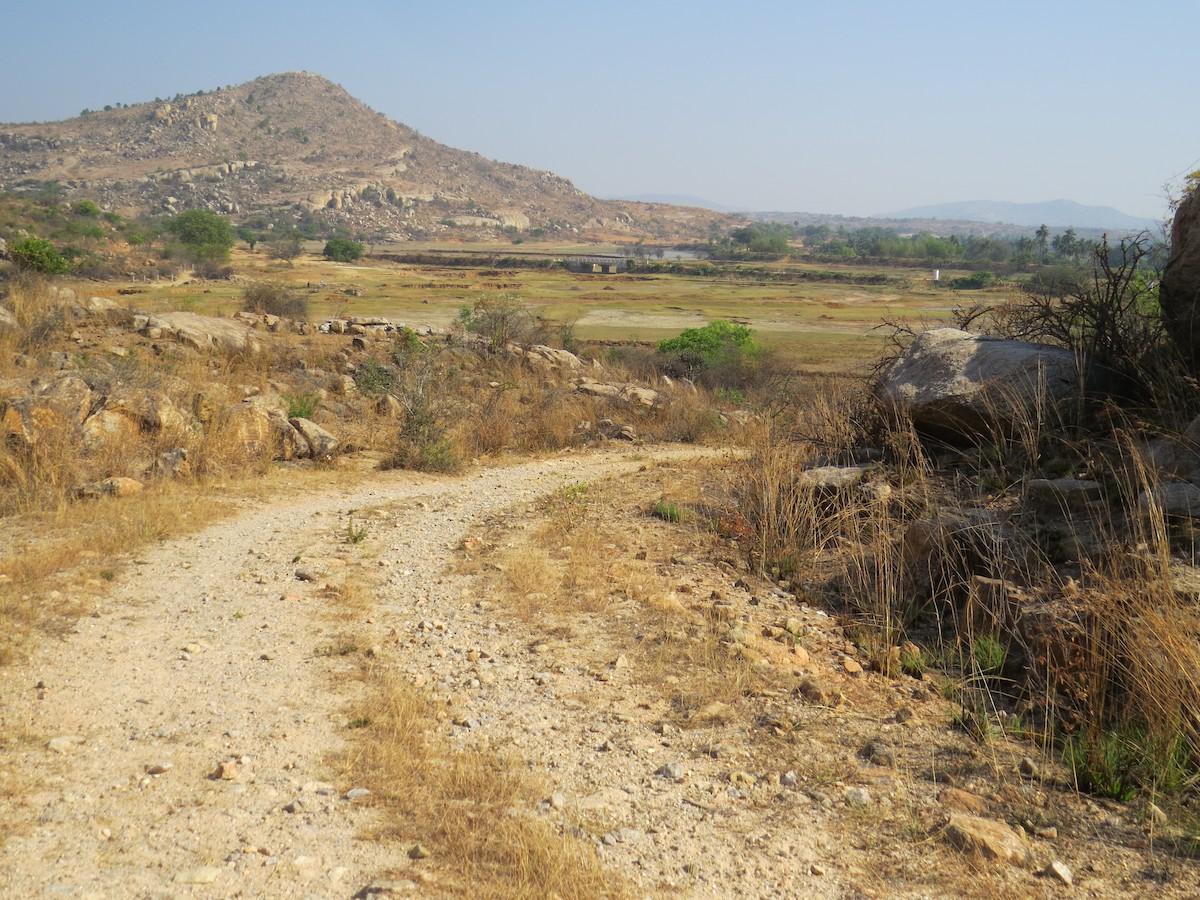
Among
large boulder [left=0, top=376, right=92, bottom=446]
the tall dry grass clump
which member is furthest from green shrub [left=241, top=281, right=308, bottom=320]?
the tall dry grass clump

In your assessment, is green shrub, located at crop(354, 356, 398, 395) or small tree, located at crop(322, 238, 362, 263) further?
small tree, located at crop(322, 238, 362, 263)

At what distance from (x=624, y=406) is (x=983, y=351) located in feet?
28.9

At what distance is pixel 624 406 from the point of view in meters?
15.7

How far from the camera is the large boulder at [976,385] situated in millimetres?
6793

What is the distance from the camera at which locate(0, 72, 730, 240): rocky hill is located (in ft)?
454

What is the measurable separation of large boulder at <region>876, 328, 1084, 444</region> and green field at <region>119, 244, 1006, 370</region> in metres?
15.6

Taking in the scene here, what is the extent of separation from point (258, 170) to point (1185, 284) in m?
169

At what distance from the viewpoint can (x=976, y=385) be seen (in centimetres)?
707

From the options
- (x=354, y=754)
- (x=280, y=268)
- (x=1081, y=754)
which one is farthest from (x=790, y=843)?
(x=280, y=268)

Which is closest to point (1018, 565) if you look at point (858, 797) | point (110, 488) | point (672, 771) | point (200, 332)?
point (858, 797)

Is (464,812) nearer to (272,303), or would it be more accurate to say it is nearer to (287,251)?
(272,303)

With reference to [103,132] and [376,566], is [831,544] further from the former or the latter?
[103,132]

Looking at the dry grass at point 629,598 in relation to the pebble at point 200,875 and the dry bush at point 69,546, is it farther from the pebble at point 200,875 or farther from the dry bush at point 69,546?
the dry bush at point 69,546

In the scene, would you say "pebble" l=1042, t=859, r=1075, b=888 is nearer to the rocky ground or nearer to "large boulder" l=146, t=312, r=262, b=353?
the rocky ground
